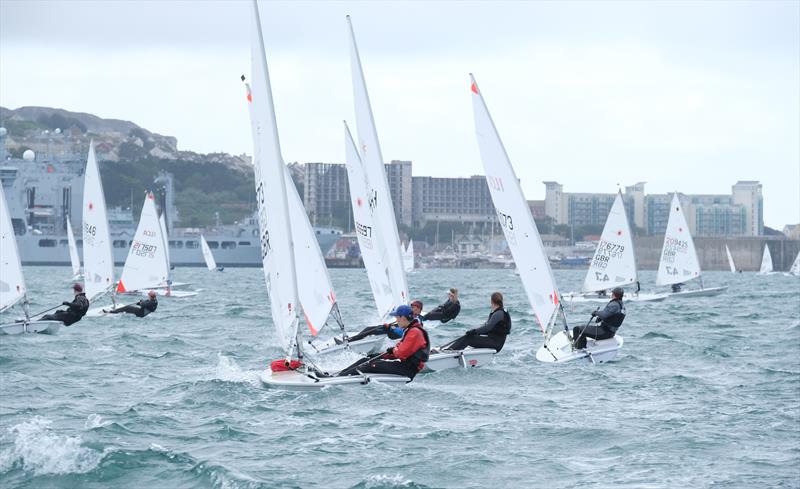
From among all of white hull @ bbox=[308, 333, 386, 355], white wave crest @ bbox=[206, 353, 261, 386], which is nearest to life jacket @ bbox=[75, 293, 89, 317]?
white wave crest @ bbox=[206, 353, 261, 386]

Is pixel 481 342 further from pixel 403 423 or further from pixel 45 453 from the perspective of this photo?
pixel 45 453

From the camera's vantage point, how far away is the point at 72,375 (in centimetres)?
1661

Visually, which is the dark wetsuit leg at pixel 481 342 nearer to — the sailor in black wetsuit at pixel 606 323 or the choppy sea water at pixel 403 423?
the choppy sea water at pixel 403 423

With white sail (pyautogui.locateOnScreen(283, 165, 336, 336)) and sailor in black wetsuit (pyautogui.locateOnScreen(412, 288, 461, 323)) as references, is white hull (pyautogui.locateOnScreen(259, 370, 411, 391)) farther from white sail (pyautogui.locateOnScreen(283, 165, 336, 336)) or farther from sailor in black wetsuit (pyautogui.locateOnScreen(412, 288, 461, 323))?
sailor in black wetsuit (pyautogui.locateOnScreen(412, 288, 461, 323))

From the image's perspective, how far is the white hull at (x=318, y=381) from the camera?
13.6 m

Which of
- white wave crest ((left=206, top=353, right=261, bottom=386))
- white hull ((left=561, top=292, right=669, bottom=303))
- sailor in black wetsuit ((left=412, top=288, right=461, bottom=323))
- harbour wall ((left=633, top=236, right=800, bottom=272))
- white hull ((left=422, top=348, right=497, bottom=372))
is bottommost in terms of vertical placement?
harbour wall ((left=633, top=236, right=800, bottom=272))

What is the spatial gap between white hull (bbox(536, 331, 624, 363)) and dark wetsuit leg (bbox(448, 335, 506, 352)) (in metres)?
1.59

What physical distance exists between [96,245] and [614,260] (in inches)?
645

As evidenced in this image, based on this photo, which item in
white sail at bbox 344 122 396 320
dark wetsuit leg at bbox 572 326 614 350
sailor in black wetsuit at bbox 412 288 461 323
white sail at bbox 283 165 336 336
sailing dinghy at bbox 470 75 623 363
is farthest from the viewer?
white sail at bbox 344 122 396 320

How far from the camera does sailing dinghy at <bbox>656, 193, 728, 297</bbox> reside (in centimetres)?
4175

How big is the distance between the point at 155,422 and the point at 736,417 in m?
6.53

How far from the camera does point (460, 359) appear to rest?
15.7 m

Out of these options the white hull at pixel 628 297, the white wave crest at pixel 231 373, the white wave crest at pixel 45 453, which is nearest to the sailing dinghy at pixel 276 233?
the white wave crest at pixel 231 373

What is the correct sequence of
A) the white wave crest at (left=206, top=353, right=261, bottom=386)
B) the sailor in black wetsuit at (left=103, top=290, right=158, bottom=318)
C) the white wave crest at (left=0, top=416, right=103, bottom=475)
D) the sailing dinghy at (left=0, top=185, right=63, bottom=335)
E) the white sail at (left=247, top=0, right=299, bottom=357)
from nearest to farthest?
the white wave crest at (left=0, top=416, right=103, bottom=475) < the white sail at (left=247, top=0, right=299, bottom=357) < the white wave crest at (left=206, top=353, right=261, bottom=386) < the sailing dinghy at (left=0, top=185, right=63, bottom=335) < the sailor in black wetsuit at (left=103, top=290, right=158, bottom=318)
